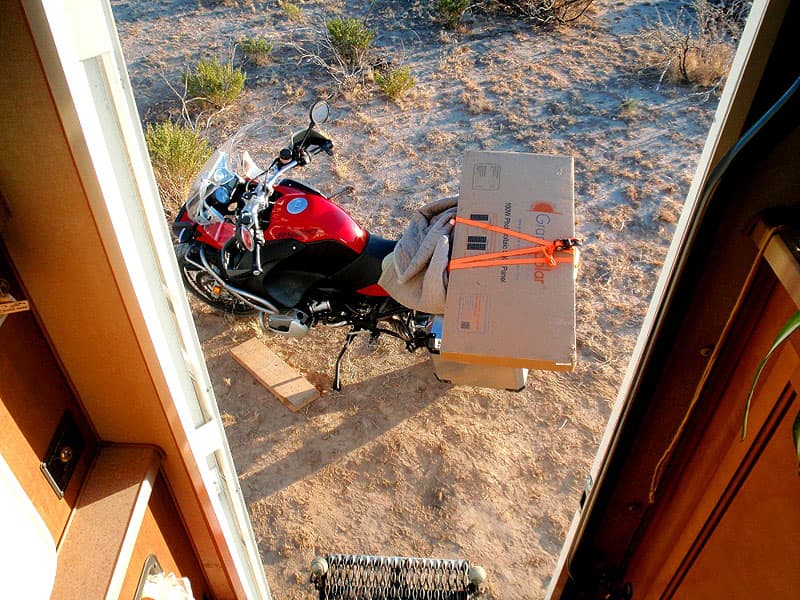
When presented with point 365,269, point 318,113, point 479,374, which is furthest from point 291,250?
point 479,374

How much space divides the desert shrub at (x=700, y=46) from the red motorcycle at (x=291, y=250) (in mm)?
4795

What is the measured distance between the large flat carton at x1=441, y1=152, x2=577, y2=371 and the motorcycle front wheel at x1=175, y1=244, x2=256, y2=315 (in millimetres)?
1555

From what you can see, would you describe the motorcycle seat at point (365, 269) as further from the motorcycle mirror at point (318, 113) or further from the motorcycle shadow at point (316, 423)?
the motorcycle shadow at point (316, 423)

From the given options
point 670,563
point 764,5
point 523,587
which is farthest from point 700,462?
point 523,587

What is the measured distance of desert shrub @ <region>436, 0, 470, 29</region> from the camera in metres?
7.54

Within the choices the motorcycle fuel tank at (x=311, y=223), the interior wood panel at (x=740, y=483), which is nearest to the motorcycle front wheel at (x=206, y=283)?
the motorcycle fuel tank at (x=311, y=223)

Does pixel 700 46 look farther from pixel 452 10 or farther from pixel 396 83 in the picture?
pixel 396 83

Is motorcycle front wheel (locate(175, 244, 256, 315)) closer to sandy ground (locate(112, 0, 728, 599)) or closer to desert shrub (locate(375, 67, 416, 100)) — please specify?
sandy ground (locate(112, 0, 728, 599))

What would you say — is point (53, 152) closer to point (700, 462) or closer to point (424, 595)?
point (700, 462)

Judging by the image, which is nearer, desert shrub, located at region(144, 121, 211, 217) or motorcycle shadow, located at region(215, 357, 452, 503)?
motorcycle shadow, located at region(215, 357, 452, 503)

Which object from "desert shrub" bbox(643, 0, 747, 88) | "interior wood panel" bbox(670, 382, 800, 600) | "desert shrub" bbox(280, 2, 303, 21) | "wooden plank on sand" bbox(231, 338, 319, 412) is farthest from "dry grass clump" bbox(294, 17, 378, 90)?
"interior wood panel" bbox(670, 382, 800, 600)

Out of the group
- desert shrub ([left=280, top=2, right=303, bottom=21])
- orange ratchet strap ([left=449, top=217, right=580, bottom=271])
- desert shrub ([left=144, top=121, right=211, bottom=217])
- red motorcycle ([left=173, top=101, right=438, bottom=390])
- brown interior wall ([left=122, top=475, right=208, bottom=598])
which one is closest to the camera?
brown interior wall ([left=122, top=475, right=208, bottom=598])

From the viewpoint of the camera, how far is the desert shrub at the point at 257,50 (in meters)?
7.11

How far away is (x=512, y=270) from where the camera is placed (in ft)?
8.18
